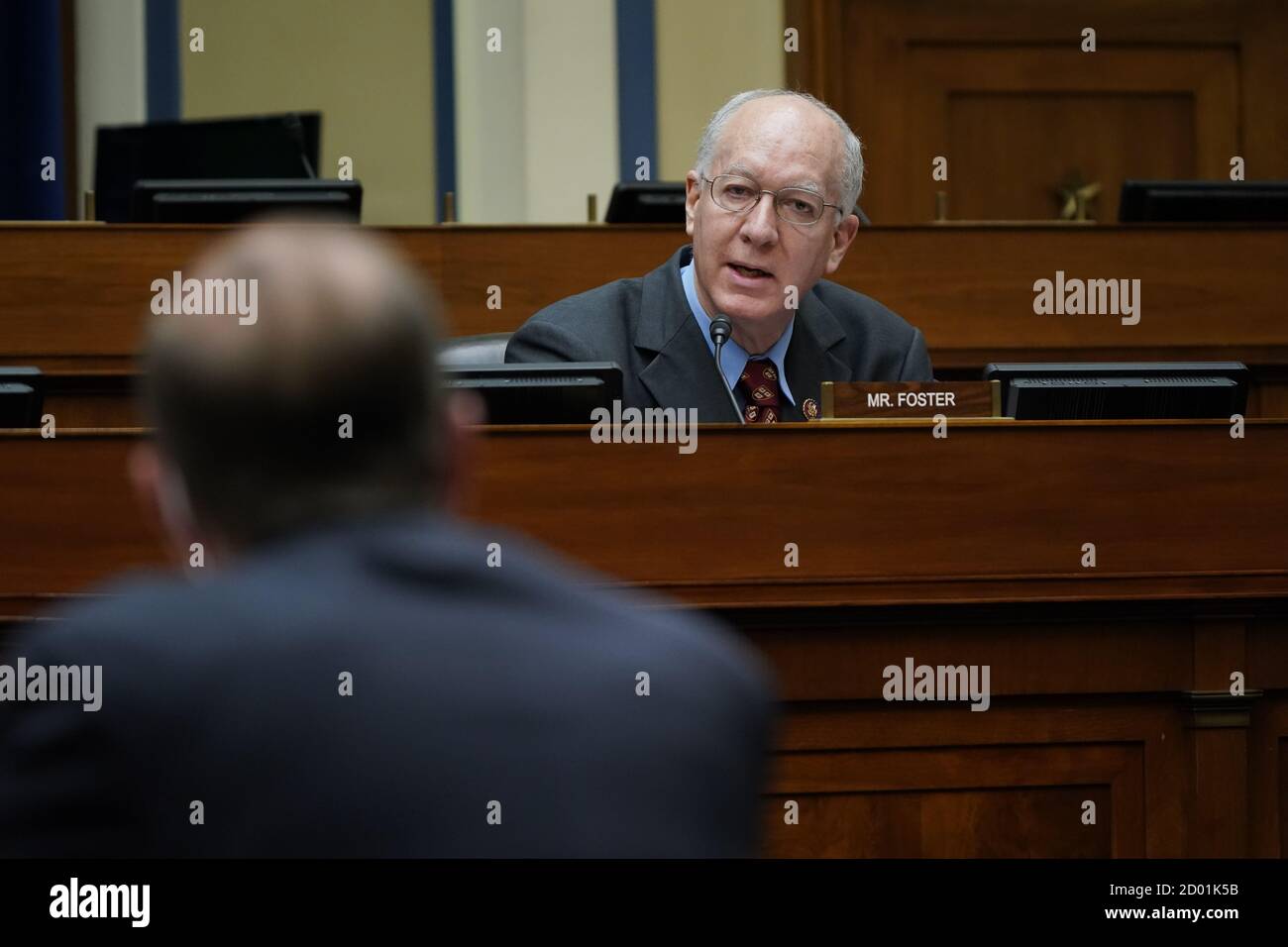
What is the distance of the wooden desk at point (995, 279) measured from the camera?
4145 mm

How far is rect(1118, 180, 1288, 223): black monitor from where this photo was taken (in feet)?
14.0

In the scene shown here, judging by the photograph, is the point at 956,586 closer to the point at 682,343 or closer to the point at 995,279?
the point at 682,343

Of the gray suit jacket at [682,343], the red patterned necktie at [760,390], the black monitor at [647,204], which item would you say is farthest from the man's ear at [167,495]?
the black monitor at [647,204]

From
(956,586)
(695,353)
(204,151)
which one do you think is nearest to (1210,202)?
(695,353)

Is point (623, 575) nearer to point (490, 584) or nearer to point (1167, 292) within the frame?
point (490, 584)

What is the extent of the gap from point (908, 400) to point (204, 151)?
2.82 meters

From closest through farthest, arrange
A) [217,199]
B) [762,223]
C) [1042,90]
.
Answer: [762,223] → [217,199] → [1042,90]

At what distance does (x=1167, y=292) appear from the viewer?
4.28 metres

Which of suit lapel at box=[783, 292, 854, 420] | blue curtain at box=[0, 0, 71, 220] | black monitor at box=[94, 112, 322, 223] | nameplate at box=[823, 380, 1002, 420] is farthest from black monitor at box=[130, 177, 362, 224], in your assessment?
blue curtain at box=[0, 0, 71, 220]

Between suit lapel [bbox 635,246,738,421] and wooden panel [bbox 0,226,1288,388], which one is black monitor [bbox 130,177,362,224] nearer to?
wooden panel [bbox 0,226,1288,388]

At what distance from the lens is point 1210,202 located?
427cm

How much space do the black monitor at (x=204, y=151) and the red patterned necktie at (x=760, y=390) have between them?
204 centimetres
